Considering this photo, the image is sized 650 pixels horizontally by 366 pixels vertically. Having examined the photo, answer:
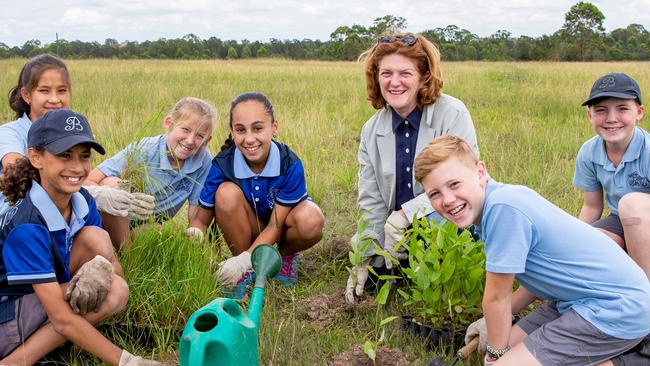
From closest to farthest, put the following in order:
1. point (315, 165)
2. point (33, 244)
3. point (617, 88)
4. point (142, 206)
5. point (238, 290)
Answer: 1. point (33, 244)
2. point (617, 88)
3. point (142, 206)
4. point (238, 290)
5. point (315, 165)

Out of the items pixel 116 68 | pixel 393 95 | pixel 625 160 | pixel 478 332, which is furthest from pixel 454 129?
pixel 116 68

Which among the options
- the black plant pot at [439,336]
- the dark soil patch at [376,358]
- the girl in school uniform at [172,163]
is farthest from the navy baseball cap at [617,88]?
the girl in school uniform at [172,163]

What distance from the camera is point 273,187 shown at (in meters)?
3.36

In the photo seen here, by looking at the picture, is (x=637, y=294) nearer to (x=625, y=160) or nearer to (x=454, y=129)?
(x=625, y=160)

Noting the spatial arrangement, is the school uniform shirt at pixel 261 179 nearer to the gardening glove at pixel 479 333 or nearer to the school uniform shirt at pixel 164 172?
the school uniform shirt at pixel 164 172

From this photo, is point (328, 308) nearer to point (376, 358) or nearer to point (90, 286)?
point (376, 358)

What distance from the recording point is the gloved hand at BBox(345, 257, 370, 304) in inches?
118

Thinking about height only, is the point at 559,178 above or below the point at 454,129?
below

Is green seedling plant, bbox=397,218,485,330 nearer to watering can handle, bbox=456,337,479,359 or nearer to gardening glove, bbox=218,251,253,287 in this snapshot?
watering can handle, bbox=456,337,479,359

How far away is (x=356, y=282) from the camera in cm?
306

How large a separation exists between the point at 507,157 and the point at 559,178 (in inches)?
28.3

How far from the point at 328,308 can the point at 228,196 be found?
81cm

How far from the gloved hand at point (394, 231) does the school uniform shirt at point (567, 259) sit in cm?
78

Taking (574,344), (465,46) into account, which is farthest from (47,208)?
(465,46)
